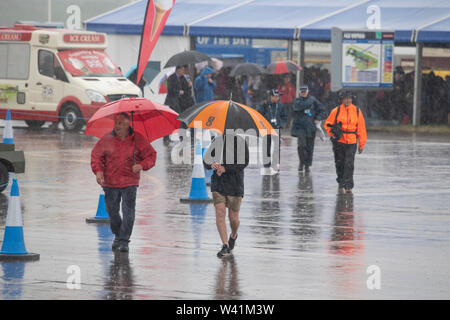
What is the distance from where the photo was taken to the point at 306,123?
1828 cm

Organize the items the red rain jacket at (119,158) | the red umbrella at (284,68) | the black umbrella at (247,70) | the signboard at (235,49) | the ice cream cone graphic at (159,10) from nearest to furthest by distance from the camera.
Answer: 1. the red rain jacket at (119,158)
2. the ice cream cone graphic at (159,10)
3. the black umbrella at (247,70)
4. the red umbrella at (284,68)
5. the signboard at (235,49)

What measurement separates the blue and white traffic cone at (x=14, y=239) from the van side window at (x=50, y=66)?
17.4 meters

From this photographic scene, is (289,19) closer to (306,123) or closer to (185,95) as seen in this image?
(185,95)

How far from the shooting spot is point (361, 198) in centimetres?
1478

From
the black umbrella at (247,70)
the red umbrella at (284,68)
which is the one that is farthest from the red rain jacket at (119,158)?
the red umbrella at (284,68)

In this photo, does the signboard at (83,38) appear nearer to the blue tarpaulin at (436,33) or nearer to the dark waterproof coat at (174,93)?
the dark waterproof coat at (174,93)

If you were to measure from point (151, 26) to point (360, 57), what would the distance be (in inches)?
568

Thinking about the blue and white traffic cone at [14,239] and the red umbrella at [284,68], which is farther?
the red umbrella at [284,68]

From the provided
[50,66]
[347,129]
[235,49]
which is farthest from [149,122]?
[235,49]

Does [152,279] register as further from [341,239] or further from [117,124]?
[341,239]

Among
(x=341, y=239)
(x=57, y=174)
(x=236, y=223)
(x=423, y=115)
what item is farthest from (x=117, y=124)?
(x=423, y=115)

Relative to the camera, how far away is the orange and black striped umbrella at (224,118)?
32.8 ft

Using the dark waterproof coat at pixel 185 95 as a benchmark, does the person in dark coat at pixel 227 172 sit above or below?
below

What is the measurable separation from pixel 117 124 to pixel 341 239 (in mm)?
2879
